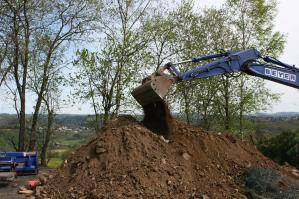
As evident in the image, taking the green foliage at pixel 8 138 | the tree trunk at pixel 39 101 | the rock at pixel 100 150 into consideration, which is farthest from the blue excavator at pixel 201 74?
the green foliage at pixel 8 138

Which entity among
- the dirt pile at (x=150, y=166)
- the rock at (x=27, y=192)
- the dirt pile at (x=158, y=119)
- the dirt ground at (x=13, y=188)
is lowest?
the dirt ground at (x=13, y=188)

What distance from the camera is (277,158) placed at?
17.7 metres

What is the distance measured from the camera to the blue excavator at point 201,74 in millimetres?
10086

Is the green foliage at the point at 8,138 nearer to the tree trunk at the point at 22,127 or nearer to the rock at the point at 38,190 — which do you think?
the tree trunk at the point at 22,127

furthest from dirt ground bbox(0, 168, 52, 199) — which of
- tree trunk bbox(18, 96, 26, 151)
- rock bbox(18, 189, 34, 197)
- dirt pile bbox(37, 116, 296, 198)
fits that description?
tree trunk bbox(18, 96, 26, 151)

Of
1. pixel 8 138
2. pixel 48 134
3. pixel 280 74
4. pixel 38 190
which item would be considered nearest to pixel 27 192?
pixel 38 190

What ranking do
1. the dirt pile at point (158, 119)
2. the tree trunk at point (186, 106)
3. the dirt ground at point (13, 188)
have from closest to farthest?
1. the dirt ground at point (13, 188)
2. the dirt pile at point (158, 119)
3. the tree trunk at point (186, 106)

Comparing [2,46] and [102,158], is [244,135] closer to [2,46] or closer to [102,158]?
[2,46]

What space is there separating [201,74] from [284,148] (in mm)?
8726

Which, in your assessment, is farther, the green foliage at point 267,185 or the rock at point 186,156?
the rock at point 186,156

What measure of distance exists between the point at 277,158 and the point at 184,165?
342 inches

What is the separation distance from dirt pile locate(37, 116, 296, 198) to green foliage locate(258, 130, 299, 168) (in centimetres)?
567

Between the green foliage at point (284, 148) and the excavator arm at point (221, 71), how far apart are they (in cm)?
549

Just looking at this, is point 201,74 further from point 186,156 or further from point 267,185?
point 267,185
